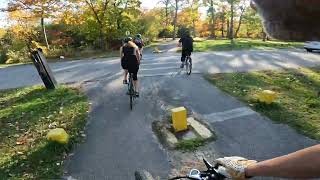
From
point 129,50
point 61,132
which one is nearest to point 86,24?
point 129,50

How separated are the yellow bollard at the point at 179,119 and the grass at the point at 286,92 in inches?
80.0

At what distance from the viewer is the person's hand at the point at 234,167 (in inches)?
82.2

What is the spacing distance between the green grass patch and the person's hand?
160 inches

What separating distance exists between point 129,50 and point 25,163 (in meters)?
3.75

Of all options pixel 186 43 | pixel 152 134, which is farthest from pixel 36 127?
pixel 186 43

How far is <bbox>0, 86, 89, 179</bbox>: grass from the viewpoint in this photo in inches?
233

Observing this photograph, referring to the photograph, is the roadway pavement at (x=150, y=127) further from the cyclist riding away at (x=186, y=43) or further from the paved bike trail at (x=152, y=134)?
the cyclist riding away at (x=186, y=43)

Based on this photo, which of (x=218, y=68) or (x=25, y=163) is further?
(x=218, y=68)

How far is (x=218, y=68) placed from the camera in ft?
46.5

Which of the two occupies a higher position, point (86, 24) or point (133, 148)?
point (86, 24)

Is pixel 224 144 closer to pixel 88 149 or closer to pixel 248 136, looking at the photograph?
pixel 248 136

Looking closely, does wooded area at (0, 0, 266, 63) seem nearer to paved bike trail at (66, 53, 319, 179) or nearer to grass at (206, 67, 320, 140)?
grass at (206, 67, 320, 140)

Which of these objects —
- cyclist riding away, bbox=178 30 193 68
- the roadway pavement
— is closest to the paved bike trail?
the roadway pavement

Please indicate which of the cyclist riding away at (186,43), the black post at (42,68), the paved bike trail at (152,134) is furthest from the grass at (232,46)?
the paved bike trail at (152,134)
